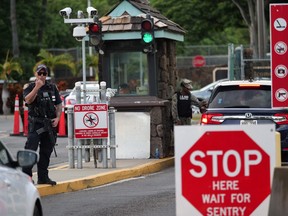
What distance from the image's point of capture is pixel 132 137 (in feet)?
66.3

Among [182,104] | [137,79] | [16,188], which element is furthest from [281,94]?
[16,188]

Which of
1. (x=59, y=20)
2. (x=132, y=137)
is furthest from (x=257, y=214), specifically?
(x=59, y=20)

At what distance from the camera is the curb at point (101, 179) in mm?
15084

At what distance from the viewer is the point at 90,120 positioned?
17.7 metres

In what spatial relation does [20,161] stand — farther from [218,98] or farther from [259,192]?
[218,98]

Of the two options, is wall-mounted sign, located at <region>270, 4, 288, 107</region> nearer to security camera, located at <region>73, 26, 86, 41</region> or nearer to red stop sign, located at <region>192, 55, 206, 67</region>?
security camera, located at <region>73, 26, 86, 41</region>

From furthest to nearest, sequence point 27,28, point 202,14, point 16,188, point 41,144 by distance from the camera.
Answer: point 27,28
point 202,14
point 41,144
point 16,188

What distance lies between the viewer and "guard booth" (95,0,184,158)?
20.2m

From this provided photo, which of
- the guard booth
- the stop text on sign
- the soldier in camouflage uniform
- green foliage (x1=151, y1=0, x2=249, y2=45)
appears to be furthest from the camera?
green foliage (x1=151, y1=0, x2=249, y2=45)

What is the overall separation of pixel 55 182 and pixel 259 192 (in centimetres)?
734

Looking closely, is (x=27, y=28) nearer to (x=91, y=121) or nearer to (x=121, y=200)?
(x=91, y=121)

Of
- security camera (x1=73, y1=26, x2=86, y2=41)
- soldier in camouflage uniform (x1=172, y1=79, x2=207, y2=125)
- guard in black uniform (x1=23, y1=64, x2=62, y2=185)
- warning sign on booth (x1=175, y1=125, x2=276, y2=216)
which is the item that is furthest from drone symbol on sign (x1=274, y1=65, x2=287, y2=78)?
warning sign on booth (x1=175, y1=125, x2=276, y2=216)

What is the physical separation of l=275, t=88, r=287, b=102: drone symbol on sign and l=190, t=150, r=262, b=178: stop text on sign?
26.9 ft

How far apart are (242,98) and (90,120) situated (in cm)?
277
